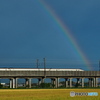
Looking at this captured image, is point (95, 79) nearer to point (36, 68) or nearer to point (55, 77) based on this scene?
point (55, 77)

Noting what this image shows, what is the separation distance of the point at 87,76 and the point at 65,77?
10490mm

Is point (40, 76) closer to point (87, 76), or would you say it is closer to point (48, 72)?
point (48, 72)

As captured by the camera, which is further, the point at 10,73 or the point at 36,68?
the point at 36,68

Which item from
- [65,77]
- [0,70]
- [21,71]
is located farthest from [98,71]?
[0,70]

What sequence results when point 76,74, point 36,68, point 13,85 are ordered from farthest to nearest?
point 36,68, point 76,74, point 13,85

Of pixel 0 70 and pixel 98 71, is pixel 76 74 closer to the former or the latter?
pixel 98 71

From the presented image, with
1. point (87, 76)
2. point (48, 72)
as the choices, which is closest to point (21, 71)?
point (48, 72)

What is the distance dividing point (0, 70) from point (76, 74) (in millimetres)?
34788

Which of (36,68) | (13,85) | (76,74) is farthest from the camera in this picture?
(36,68)

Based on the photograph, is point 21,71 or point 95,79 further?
point 95,79

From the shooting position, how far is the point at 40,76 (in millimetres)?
135375

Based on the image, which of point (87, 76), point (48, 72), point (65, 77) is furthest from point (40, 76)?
point (87, 76)

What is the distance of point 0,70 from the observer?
132m

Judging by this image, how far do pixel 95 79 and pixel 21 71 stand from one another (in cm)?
3655
